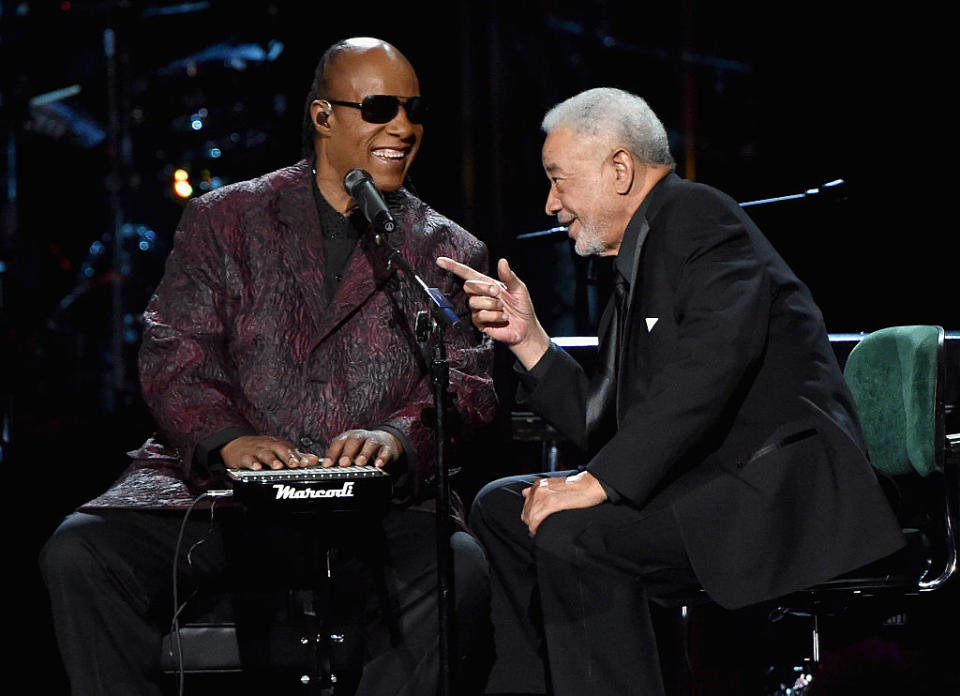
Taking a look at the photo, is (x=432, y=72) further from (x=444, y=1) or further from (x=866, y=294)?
(x=866, y=294)

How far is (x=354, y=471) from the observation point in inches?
96.3

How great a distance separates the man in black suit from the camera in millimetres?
2469

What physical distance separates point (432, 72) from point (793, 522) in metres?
4.08

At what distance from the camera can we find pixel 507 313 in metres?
2.96

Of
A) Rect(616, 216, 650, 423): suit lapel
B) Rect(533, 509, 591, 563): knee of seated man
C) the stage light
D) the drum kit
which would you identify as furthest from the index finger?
the stage light

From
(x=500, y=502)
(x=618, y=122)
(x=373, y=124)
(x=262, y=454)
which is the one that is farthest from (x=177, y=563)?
(x=618, y=122)

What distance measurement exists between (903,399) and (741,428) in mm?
791

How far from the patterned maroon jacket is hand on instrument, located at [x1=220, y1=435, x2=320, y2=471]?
0.37 feet

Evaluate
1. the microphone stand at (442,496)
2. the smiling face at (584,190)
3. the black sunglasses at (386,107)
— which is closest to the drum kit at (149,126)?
the black sunglasses at (386,107)

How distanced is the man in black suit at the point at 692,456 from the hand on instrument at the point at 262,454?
1.80 ft

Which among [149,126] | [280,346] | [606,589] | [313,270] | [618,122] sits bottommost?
[606,589]

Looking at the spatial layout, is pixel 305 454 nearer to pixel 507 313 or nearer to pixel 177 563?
pixel 177 563

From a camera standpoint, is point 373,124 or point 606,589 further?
point 373,124

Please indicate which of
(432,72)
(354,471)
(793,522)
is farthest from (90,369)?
(793,522)
